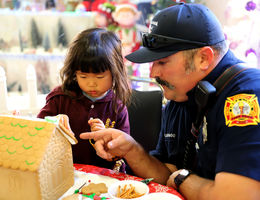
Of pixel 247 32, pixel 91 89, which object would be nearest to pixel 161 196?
pixel 91 89

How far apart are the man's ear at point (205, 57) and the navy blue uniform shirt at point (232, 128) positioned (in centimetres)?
4

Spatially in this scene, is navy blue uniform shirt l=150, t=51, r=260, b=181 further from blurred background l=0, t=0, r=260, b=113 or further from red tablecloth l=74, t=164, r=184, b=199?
blurred background l=0, t=0, r=260, b=113

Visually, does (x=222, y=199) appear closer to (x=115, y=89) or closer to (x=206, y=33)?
(x=206, y=33)

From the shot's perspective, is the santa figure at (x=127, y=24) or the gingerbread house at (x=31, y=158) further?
the santa figure at (x=127, y=24)

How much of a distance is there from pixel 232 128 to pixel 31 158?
2.27ft

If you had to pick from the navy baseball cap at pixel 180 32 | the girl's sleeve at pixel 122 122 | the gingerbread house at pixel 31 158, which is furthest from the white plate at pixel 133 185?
the girl's sleeve at pixel 122 122

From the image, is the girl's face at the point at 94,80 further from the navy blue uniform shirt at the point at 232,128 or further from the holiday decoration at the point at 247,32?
the holiday decoration at the point at 247,32

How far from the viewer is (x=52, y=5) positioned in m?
4.07

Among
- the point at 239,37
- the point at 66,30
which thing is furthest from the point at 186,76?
the point at 66,30

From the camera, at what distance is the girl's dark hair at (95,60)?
1.46 metres

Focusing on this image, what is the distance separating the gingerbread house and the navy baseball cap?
49cm

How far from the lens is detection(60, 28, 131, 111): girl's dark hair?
146cm

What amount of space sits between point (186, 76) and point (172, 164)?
519 mm

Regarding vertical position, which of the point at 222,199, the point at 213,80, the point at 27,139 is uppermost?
the point at 213,80
